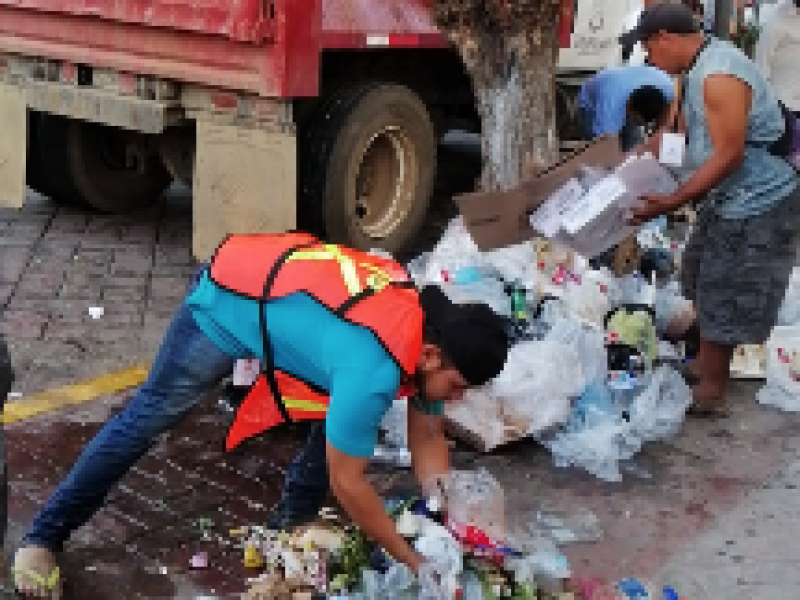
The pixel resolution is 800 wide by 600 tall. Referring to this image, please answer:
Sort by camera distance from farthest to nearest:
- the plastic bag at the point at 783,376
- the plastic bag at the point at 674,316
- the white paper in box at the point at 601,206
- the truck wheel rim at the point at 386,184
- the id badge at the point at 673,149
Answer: the truck wheel rim at the point at 386,184, the plastic bag at the point at 674,316, the plastic bag at the point at 783,376, the id badge at the point at 673,149, the white paper in box at the point at 601,206

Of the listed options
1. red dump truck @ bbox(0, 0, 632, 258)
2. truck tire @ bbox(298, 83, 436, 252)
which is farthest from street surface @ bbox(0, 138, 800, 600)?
truck tire @ bbox(298, 83, 436, 252)

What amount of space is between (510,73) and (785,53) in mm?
3820

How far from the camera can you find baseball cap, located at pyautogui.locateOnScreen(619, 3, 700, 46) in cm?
391

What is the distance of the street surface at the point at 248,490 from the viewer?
3.20 meters

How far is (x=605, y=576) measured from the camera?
127 inches

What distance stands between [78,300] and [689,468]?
114 inches

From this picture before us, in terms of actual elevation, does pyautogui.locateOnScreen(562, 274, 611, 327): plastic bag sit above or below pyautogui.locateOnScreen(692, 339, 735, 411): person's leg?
above

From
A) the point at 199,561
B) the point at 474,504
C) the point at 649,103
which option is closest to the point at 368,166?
the point at 649,103

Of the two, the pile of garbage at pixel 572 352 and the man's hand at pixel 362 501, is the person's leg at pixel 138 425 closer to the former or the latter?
the man's hand at pixel 362 501

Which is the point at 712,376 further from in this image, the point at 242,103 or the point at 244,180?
the point at 242,103

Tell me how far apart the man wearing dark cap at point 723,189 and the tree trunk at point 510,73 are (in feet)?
3.97


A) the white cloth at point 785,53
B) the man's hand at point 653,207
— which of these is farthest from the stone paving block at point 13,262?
the white cloth at point 785,53

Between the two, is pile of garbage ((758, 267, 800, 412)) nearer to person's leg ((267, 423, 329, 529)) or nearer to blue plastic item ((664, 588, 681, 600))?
blue plastic item ((664, 588, 681, 600))

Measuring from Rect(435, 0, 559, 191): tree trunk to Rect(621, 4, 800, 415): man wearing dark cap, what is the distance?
121 cm
